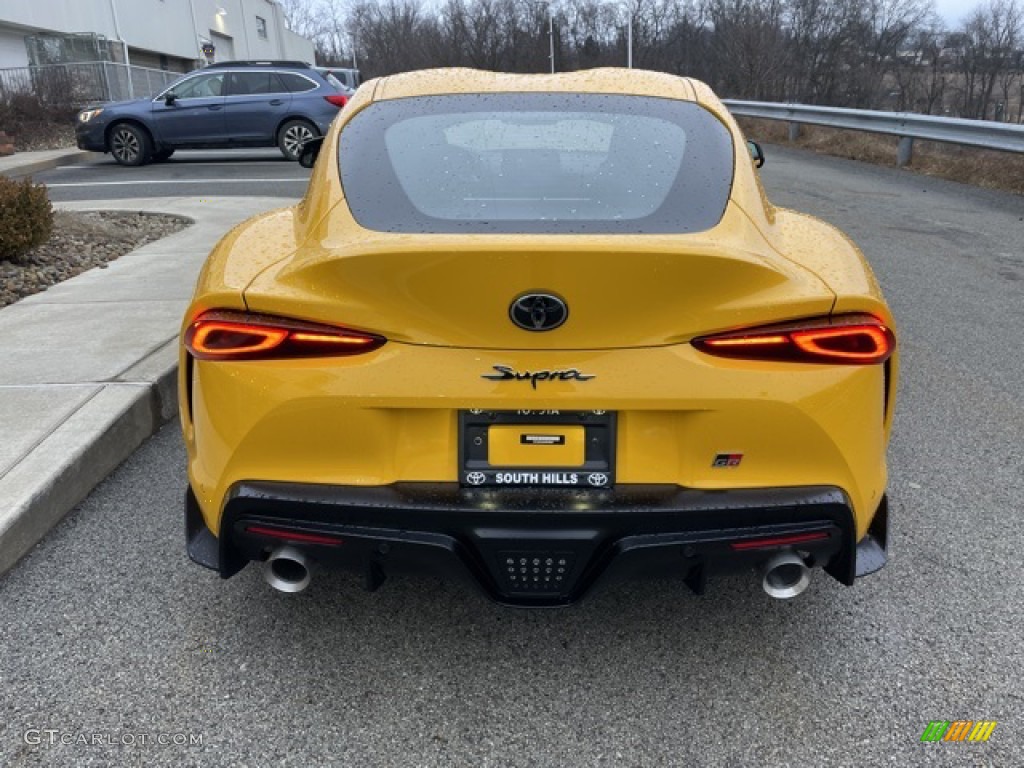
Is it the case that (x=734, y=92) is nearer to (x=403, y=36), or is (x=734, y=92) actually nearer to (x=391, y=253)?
(x=391, y=253)

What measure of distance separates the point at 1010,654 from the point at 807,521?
93 centimetres

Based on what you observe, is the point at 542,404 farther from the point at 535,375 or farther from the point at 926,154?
the point at 926,154

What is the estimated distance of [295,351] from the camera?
226cm

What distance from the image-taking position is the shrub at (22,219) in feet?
22.7

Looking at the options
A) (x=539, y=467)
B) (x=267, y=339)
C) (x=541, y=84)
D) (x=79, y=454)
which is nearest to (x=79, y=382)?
(x=79, y=454)

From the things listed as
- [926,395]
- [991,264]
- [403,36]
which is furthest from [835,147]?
[403,36]

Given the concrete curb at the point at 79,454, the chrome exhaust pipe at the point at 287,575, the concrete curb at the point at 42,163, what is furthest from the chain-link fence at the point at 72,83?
the chrome exhaust pipe at the point at 287,575

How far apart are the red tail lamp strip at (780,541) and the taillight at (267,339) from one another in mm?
1078

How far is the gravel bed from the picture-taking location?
6906 mm

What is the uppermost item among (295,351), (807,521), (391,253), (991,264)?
(391,253)

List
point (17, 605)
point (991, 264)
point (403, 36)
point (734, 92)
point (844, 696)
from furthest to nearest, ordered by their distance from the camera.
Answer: point (403, 36) < point (734, 92) < point (991, 264) < point (17, 605) < point (844, 696)

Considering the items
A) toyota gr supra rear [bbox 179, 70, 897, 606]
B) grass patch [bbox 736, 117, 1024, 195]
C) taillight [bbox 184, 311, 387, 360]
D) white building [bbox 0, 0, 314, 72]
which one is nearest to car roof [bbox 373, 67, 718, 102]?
toyota gr supra rear [bbox 179, 70, 897, 606]

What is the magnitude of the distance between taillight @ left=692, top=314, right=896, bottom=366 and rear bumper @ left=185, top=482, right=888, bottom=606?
355mm

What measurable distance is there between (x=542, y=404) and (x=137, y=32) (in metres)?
37.8
